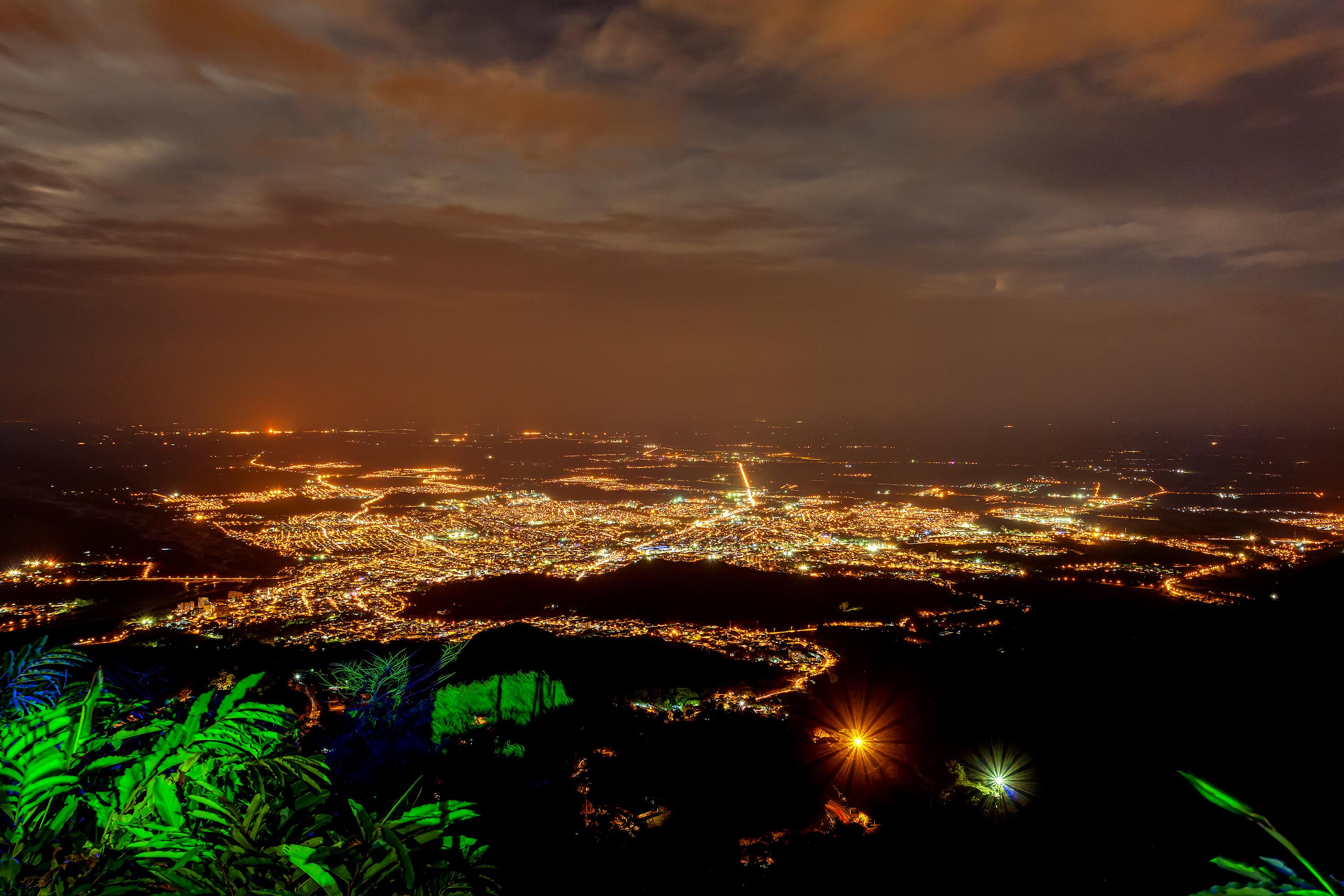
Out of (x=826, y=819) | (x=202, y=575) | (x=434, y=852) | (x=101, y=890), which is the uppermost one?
(x=101, y=890)

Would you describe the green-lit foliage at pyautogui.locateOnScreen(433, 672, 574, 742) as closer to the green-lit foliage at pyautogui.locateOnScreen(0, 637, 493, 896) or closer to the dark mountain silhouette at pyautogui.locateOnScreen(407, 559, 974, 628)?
the green-lit foliage at pyautogui.locateOnScreen(0, 637, 493, 896)

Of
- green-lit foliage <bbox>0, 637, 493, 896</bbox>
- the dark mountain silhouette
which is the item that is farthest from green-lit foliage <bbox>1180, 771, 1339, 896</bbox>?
the dark mountain silhouette

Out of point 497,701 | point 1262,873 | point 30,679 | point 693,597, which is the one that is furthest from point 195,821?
point 693,597

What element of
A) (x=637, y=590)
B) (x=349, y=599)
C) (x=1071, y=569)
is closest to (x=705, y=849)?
(x=637, y=590)

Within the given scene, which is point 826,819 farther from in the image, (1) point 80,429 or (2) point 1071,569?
(1) point 80,429

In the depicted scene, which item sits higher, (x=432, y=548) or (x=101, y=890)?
(x=101, y=890)

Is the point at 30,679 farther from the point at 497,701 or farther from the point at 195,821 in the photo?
the point at 497,701

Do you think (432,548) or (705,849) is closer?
(705,849)

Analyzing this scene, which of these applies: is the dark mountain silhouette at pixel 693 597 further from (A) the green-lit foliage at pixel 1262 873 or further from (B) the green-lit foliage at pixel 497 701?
(A) the green-lit foliage at pixel 1262 873
